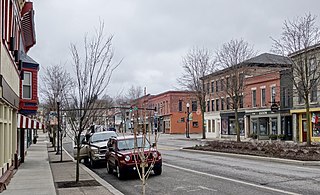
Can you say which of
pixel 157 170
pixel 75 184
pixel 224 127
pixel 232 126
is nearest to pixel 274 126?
pixel 232 126

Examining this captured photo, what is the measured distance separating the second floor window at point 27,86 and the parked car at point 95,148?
415cm

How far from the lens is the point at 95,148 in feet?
71.1

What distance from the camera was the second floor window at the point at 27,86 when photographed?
22.9m

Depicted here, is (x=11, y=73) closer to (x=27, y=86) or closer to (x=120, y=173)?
(x=120, y=173)

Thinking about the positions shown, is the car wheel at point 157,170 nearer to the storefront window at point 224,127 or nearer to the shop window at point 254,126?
the shop window at point 254,126

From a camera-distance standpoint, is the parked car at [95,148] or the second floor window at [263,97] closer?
the parked car at [95,148]

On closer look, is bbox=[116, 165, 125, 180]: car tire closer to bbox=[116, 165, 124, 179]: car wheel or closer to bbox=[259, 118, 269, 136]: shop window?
bbox=[116, 165, 124, 179]: car wheel

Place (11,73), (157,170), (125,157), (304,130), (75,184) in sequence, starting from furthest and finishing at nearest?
(304,130) < (157,170) < (125,157) < (11,73) < (75,184)

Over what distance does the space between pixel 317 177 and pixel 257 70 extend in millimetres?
39444

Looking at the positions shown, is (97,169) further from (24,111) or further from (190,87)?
(190,87)

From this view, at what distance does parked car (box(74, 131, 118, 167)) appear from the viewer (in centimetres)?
2138

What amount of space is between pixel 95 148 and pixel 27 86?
544 centimetres

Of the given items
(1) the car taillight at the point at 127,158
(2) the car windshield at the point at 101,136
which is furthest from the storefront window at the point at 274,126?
(1) the car taillight at the point at 127,158

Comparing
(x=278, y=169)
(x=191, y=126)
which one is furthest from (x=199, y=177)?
(x=191, y=126)
